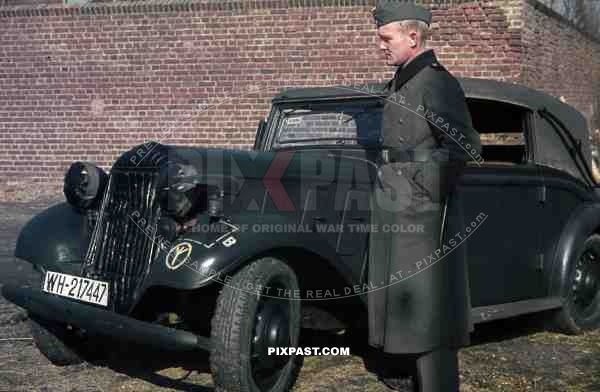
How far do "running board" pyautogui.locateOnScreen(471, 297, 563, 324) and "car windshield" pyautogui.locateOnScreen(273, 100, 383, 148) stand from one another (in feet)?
3.62

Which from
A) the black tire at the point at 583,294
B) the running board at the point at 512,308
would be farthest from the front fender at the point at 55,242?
the black tire at the point at 583,294

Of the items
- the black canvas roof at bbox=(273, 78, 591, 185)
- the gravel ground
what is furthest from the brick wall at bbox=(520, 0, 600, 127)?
the gravel ground

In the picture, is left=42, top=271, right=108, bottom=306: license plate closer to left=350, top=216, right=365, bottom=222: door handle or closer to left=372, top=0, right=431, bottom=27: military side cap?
left=350, top=216, right=365, bottom=222: door handle

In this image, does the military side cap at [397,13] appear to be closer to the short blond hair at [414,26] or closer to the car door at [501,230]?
the short blond hair at [414,26]

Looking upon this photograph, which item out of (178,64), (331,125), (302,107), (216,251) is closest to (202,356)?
(216,251)

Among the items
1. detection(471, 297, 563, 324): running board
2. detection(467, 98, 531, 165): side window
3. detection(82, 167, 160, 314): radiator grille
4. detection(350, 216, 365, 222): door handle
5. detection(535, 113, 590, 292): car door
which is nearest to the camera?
detection(82, 167, 160, 314): radiator grille

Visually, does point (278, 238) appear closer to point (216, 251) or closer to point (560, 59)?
point (216, 251)

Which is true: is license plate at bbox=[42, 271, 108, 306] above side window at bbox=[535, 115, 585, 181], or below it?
below

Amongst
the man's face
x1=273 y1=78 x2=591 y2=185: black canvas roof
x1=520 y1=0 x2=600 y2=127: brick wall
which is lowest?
A: x1=273 y1=78 x2=591 y2=185: black canvas roof

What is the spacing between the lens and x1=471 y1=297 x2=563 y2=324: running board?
423 centimetres

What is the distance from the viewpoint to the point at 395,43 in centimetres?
331

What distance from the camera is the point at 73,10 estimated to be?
478 inches

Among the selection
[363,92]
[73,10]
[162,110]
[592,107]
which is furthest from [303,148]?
[592,107]

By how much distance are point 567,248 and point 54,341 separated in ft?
9.91
